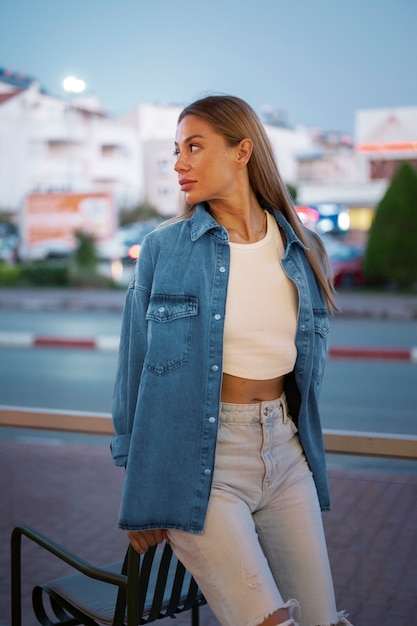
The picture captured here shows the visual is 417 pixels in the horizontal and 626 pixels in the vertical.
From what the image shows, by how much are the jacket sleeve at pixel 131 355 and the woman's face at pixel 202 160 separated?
0.17m

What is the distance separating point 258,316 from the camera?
5.81ft

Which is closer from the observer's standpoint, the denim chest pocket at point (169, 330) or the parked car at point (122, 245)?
the denim chest pocket at point (169, 330)

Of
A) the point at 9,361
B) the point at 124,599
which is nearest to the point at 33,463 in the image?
the point at 124,599

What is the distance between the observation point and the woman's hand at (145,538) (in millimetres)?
1732

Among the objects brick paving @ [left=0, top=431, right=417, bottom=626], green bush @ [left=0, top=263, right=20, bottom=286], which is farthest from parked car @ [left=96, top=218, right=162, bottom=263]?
brick paving @ [left=0, top=431, right=417, bottom=626]

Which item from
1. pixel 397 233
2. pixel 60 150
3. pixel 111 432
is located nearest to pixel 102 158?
pixel 60 150

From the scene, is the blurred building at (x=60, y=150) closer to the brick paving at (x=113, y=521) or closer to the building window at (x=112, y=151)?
the building window at (x=112, y=151)

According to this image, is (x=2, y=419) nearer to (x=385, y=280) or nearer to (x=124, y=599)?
(x=124, y=599)

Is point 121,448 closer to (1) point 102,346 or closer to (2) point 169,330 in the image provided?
(2) point 169,330

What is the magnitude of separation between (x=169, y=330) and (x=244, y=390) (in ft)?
0.67

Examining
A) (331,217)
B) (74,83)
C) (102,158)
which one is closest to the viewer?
(74,83)

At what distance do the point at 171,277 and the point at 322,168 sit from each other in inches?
874

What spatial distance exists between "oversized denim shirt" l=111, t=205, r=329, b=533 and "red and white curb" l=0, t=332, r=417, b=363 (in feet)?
29.5

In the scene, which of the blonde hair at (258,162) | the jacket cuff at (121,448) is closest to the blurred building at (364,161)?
the blonde hair at (258,162)
